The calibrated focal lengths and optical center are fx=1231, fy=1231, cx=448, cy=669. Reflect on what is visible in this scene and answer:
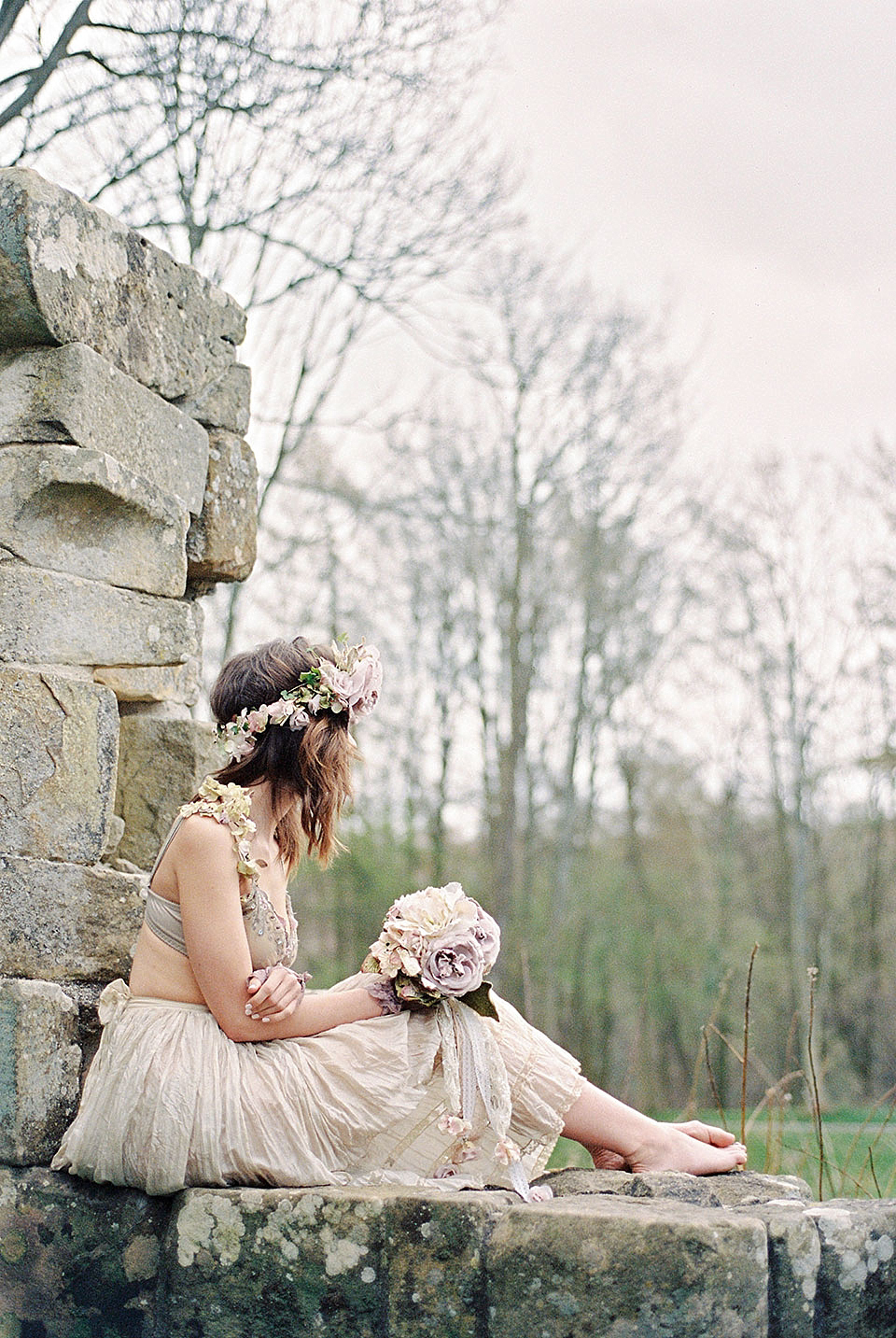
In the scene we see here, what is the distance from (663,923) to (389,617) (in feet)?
18.9

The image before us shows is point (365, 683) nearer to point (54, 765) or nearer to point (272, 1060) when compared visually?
point (54, 765)

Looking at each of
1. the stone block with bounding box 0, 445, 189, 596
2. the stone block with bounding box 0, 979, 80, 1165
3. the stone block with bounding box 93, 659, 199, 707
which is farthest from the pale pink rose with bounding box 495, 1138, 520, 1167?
the stone block with bounding box 0, 445, 189, 596

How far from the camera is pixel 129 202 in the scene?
579cm

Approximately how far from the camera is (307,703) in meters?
2.57

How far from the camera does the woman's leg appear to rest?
2477 millimetres

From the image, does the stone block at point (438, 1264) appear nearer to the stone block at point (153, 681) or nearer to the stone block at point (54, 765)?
the stone block at point (54, 765)

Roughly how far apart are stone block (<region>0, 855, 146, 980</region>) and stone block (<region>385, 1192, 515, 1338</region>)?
2.88ft

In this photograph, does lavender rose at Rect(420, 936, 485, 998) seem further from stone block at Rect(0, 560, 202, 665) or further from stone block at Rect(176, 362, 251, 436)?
stone block at Rect(176, 362, 251, 436)

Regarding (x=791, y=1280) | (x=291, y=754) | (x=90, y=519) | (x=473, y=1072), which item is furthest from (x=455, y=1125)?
(x=90, y=519)

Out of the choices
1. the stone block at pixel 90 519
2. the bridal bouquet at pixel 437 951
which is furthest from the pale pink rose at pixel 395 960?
the stone block at pixel 90 519

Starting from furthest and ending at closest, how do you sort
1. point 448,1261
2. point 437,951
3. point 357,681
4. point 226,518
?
point 226,518
point 357,681
point 437,951
point 448,1261

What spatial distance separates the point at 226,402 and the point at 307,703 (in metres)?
0.97

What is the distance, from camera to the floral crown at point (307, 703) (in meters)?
2.55

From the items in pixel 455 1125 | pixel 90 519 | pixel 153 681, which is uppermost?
pixel 90 519
